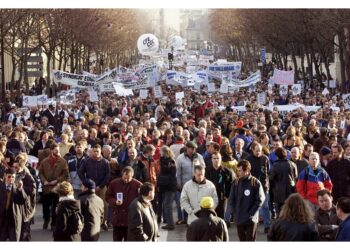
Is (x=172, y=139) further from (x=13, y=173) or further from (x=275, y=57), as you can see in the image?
(x=275, y=57)

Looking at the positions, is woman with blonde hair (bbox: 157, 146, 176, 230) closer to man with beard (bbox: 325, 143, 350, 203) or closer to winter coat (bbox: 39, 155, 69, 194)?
winter coat (bbox: 39, 155, 69, 194)

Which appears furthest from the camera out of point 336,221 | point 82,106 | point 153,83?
point 153,83

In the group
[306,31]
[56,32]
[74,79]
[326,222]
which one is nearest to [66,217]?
[326,222]

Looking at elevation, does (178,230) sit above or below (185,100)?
below

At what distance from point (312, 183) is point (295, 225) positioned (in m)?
3.72

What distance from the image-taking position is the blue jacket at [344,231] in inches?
324

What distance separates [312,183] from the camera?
39.3 ft

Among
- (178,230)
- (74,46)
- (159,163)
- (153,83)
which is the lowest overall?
(178,230)

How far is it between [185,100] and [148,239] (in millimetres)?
22601

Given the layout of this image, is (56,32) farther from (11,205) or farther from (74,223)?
(74,223)

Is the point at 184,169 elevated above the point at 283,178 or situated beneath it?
elevated above

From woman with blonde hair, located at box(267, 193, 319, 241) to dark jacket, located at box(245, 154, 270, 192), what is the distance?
4869 millimetres

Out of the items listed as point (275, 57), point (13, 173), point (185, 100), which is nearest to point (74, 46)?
point (275, 57)

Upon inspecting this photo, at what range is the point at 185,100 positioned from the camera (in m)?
32.3
